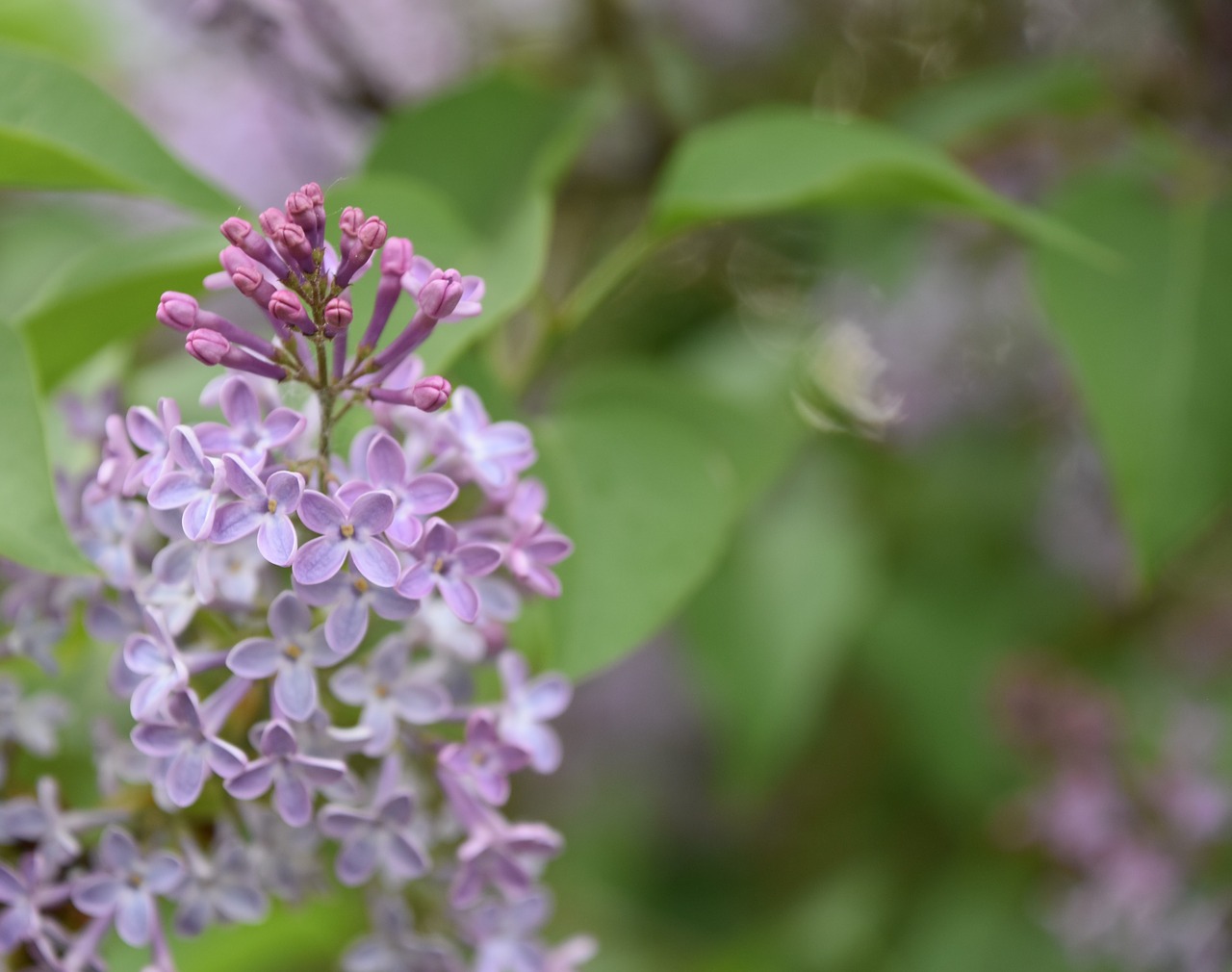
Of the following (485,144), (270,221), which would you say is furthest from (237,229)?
(485,144)

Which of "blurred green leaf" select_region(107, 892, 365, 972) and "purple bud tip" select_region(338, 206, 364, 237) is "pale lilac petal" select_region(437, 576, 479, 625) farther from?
"blurred green leaf" select_region(107, 892, 365, 972)

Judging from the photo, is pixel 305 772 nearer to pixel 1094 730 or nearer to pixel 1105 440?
pixel 1105 440

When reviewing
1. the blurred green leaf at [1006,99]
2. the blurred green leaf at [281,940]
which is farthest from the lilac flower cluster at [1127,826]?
the blurred green leaf at [281,940]

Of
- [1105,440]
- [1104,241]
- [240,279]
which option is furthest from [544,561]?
[1104,241]

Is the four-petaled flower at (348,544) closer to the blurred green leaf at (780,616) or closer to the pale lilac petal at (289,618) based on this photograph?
the pale lilac petal at (289,618)

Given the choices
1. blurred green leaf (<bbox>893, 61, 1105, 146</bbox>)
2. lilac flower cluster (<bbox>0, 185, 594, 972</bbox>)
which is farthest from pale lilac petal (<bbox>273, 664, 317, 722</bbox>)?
blurred green leaf (<bbox>893, 61, 1105, 146</bbox>)

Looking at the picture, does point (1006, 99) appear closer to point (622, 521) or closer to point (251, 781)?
point (622, 521)
